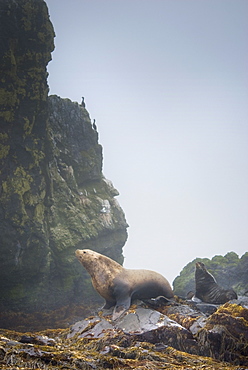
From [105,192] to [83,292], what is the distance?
8510 millimetres

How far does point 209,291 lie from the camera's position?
39.4 ft

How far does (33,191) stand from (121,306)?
10.4 metres

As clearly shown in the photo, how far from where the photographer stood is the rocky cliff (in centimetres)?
1530

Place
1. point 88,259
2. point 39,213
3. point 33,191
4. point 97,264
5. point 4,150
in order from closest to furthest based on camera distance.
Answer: point 97,264 → point 88,259 → point 4,150 → point 33,191 → point 39,213

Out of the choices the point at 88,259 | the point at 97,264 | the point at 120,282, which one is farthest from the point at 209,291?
the point at 88,259

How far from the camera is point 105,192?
25000 millimetres

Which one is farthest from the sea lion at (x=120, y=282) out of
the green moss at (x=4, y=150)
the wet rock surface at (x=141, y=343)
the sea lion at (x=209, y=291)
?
the green moss at (x=4, y=150)

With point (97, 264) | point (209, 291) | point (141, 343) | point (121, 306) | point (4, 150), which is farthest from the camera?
point (4, 150)

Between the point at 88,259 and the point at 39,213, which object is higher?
the point at 39,213

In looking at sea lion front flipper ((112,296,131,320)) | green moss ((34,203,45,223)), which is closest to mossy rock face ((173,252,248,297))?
green moss ((34,203,45,223))

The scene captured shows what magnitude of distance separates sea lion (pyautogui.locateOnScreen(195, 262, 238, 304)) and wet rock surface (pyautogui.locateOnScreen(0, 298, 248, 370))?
10.6ft

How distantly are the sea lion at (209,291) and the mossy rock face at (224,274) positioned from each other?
32.6 ft

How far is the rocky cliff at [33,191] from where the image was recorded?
50.2ft

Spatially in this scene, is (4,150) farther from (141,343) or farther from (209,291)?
(141,343)
